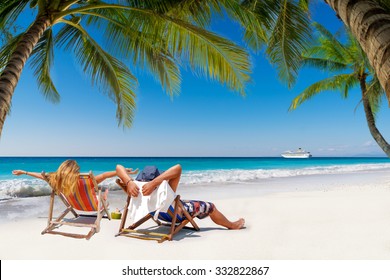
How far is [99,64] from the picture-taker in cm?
657

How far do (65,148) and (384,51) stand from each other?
5089 cm

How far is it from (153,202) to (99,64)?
3.81m

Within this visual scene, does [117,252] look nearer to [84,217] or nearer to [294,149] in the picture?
[84,217]

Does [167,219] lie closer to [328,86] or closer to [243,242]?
[243,242]

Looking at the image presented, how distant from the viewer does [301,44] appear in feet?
17.2

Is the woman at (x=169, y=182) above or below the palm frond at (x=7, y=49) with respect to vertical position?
below

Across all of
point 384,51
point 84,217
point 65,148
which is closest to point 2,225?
point 84,217

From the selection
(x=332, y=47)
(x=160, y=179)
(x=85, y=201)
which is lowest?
(x=85, y=201)

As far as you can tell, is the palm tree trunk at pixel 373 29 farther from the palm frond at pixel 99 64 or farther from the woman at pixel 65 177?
the palm frond at pixel 99 64

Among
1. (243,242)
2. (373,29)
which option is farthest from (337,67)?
(373,29)

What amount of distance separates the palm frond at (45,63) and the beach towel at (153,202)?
13.6ft

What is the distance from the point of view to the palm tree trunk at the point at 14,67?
336 centimetres

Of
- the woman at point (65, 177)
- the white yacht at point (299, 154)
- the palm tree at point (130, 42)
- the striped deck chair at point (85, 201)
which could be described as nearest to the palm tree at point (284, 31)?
the palm tree at point (130, 42)

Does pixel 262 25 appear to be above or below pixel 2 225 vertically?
above
